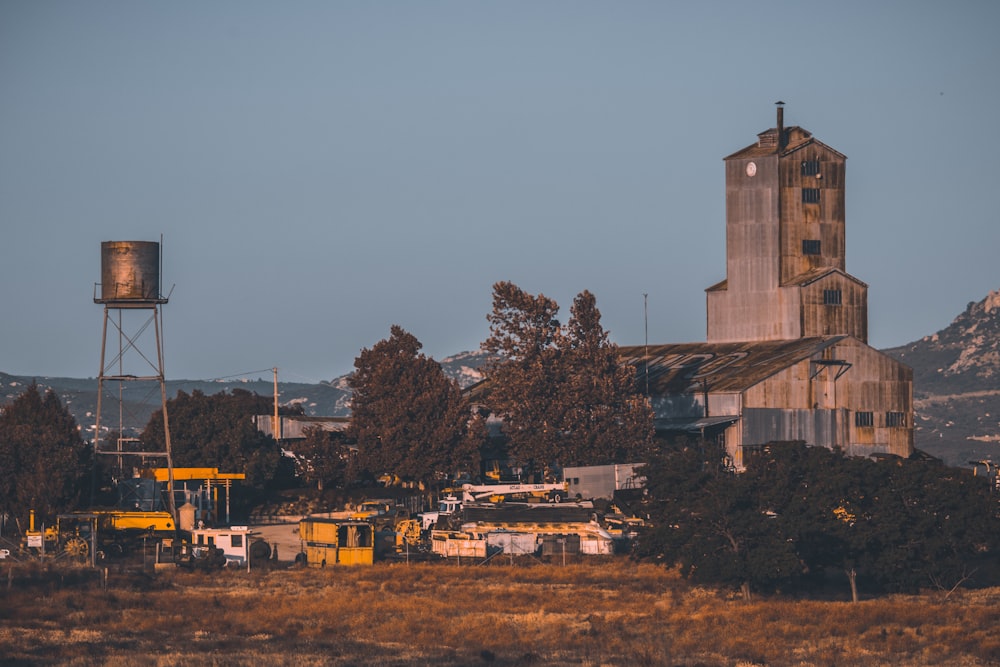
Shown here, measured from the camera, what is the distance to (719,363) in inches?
4178

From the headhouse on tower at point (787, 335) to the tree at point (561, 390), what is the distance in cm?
411

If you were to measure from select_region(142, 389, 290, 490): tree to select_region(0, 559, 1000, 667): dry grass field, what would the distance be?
30445 mm

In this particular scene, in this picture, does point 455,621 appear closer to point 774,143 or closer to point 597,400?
point 597,400

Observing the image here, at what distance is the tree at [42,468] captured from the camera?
3194 inches

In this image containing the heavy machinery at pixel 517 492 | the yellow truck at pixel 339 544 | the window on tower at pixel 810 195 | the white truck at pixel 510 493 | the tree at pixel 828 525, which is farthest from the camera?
the window on tower at pixel 810 195

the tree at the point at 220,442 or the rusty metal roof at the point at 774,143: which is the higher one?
the rusty metal roof at the point at 774,143

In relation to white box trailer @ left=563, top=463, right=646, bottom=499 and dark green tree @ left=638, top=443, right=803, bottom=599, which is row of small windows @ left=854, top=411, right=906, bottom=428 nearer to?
white box trailer @ left=563, top=463, right=646, bottom=499

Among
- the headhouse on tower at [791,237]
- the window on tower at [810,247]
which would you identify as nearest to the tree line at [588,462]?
the headhouse on tower at [791,237]

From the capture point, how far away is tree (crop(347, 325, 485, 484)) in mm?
96750

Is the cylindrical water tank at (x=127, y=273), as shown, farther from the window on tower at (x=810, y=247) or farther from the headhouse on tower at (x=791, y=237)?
the window on tower at (x=810, y=247)

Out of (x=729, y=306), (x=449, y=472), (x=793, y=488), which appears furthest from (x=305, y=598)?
(x=729, y=306)

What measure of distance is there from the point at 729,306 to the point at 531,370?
2029 cm

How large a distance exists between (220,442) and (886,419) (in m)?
40.2

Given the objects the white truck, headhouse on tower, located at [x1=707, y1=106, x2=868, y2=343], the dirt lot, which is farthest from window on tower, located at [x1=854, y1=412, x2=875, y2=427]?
the dirt lot
